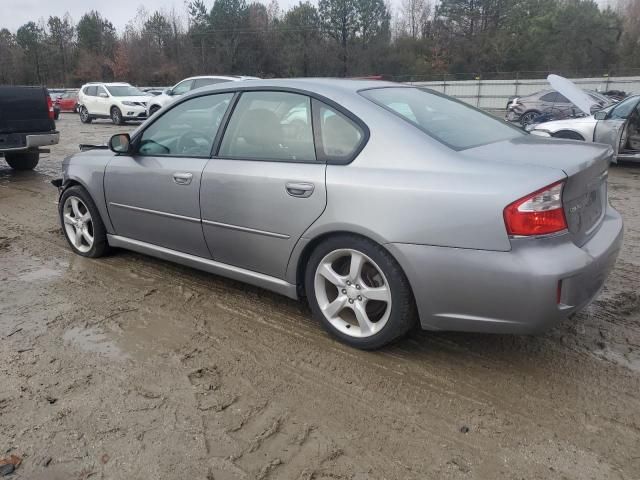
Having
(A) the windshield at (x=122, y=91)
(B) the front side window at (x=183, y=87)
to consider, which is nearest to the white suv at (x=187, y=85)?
(B) the front side window at (x=183, y=87)

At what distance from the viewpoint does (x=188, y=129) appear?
3938mm

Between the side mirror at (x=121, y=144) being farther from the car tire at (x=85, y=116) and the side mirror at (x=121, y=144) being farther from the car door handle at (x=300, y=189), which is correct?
the car tire at (x=85, y=116)

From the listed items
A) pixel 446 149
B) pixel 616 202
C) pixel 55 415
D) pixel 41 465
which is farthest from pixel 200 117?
pixel 616 202

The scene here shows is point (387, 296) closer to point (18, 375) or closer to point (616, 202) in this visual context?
point (18, 375)

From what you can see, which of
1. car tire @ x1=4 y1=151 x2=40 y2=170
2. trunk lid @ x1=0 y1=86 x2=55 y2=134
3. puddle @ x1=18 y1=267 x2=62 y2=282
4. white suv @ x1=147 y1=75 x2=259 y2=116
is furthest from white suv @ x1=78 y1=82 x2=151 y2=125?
puddle @ x1=18 y1=267 x2=62 y2=282

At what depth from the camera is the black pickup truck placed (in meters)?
8.27

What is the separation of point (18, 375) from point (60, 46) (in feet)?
236

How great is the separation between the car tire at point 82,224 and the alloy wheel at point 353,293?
95.5 inches

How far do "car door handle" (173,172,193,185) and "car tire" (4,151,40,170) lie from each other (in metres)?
7.30

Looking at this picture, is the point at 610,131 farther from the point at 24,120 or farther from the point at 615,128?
the point at 24,120

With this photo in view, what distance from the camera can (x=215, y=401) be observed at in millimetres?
2693

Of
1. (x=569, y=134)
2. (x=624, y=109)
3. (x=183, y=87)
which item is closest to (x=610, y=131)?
(x=624, y=109)

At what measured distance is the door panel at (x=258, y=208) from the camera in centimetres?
309

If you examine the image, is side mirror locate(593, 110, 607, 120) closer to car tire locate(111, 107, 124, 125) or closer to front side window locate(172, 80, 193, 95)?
front side window locate(172, 80, 193, 95)
